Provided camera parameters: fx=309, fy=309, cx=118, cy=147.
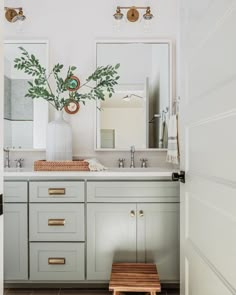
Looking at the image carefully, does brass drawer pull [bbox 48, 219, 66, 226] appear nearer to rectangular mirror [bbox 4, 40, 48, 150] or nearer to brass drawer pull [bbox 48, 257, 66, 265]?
brass drawer pull [bbox 48, 257, 66, 265]

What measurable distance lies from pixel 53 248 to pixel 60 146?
2.62 ft

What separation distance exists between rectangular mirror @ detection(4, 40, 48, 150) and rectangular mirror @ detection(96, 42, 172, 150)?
49 cm

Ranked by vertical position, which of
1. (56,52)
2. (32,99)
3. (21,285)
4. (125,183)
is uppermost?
(56,52)

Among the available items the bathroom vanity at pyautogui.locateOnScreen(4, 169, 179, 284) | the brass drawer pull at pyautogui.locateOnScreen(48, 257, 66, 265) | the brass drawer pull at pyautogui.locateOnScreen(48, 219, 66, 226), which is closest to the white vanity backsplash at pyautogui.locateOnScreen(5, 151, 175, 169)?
the bathroom vanity at pyautogui.locateOnScreen(4, 169, 179, 284)

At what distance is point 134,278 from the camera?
6.08 feet

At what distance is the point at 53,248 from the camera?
217 cm

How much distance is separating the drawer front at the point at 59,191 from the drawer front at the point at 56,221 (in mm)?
42

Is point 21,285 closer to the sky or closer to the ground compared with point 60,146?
closer to the ground

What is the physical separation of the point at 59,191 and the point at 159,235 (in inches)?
30.1

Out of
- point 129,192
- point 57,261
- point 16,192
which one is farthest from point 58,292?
point 129,192

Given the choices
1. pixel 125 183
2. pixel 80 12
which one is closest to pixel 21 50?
pixel 80 12

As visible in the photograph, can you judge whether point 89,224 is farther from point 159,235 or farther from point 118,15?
point 118,15

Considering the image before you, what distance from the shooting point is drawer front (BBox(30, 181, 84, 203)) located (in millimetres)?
2162

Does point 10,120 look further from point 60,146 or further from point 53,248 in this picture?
point 53,248
